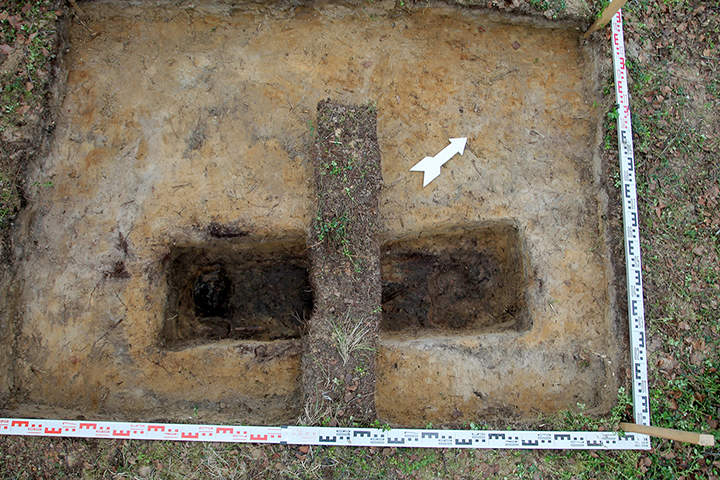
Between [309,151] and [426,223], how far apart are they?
1.42 meters

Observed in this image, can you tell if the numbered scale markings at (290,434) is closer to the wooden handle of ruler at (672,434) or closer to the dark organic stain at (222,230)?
the wooden handle of ruler at (672,434)

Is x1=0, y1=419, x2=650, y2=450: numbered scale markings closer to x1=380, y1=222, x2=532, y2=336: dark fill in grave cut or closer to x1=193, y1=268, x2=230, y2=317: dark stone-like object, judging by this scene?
x1=380, y1=222, x2=532, y2=336: dark fill in grave cut

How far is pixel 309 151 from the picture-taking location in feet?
15.0

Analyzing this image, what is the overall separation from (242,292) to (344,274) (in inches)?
74.6

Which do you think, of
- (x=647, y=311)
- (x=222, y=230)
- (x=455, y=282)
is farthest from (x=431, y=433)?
(x=222, y=230)

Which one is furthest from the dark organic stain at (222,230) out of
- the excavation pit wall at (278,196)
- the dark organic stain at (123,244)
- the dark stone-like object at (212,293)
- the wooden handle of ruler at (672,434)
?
the wooden handle of ruler at (672,434)

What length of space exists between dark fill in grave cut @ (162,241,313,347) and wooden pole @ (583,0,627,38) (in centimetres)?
386

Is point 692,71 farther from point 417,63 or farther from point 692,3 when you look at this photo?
point 417,63

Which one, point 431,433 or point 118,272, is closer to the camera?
point 431,433

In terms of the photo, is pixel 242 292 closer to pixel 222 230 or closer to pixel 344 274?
pixel 222 230

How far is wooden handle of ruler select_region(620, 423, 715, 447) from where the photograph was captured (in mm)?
3266

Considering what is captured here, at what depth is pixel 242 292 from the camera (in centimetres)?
543

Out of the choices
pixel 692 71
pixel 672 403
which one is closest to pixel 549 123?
pixel 692 71

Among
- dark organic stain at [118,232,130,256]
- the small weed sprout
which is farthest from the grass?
dark organic stain at [118,232,130,256]
